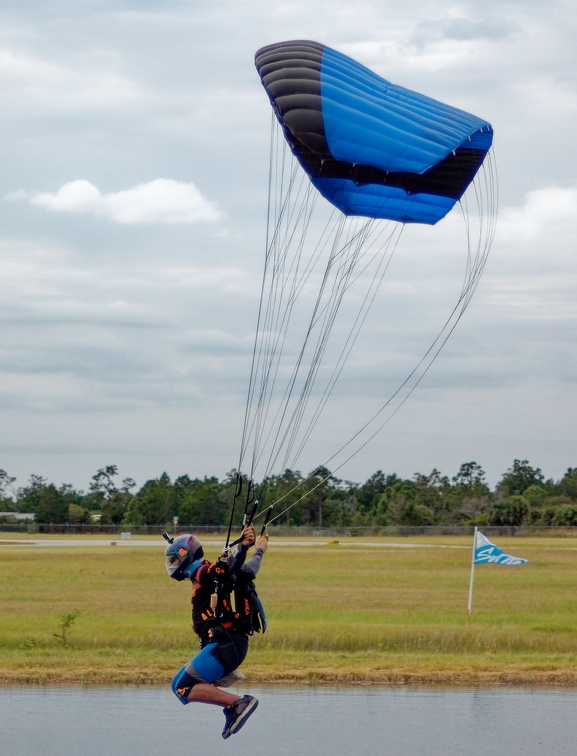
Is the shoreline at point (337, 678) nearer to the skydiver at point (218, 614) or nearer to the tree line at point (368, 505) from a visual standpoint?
the skydiver at point (218, 614)

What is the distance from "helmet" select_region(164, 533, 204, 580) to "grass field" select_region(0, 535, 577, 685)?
4767 mm

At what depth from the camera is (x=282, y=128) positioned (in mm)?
13648

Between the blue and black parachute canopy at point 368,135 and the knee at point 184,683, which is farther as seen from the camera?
the blue and black parachute canopy at point 368,135

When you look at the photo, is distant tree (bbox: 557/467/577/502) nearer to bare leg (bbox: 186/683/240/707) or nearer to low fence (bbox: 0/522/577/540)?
low fence (bbox: 0/522/577/540)

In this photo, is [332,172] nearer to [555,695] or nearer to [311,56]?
[311,56]

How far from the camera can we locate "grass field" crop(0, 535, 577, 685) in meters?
14.9

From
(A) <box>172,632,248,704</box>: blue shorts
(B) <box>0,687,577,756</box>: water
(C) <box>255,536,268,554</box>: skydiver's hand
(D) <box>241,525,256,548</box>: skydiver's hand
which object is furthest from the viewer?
(B) <box>0,687,577,756</box>: water

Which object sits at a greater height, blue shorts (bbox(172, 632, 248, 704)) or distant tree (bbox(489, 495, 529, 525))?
distant tree (bbox(489, 495, 529, 525))

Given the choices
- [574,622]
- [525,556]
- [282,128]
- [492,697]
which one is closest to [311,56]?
[282,128]

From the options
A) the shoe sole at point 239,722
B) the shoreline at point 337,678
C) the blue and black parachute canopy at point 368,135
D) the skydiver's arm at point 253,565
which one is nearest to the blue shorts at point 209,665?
the shoe sole at point 239,722

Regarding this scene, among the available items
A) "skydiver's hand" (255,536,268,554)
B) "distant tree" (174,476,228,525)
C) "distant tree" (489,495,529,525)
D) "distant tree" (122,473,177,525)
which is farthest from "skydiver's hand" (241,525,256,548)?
"distant tree" (122,473,177,525)

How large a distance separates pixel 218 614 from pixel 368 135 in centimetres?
590

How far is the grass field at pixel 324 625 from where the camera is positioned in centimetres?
1493

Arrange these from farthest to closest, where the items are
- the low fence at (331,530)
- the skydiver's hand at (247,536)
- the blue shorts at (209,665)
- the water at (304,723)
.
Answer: the low fence at (331,530)
the water at (304,723)
the blue shorts at (209,665)
the skydiver's hand at (247,536)
